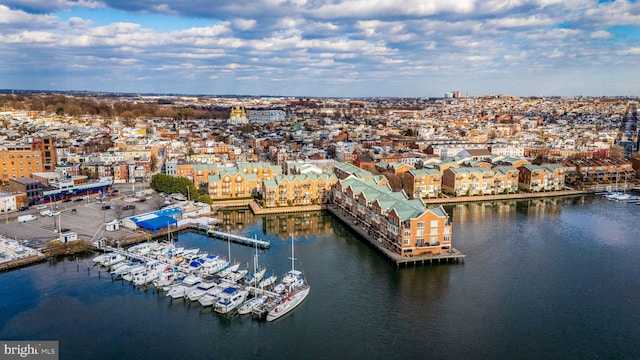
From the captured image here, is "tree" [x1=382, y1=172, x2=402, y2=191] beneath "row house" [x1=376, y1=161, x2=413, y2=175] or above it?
beneath

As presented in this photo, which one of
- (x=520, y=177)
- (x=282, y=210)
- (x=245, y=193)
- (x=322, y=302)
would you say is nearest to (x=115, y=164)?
(x=245, y=193)

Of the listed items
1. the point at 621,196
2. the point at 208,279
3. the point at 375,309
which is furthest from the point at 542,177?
the point at 208,279

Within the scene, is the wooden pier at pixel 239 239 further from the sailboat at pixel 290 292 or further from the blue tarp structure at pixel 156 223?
the sailboat at pixel 290 292

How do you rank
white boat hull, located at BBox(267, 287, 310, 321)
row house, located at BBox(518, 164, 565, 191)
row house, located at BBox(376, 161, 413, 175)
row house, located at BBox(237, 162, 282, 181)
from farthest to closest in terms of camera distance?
row house, located at BBox(376, 161, 413, 175) → row house, located at BBox(518, 164, 565, 191) → row house, located at BBox(237, 162, 282, 181) → white boat hull, located at BBox(267, 287, 310, 321)

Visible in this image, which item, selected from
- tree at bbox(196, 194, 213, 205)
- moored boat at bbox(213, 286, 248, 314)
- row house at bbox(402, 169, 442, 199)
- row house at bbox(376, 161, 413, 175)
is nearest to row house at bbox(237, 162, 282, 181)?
tree at bbox(196, 194, 213, 205)

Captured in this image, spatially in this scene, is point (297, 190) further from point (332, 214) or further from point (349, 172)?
point (349, 172)

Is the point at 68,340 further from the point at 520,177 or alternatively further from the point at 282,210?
the point at 520,177

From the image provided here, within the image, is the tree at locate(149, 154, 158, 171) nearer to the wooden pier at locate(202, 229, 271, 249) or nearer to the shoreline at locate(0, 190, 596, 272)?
the shoreline at locate(0, 190, 596, 272)

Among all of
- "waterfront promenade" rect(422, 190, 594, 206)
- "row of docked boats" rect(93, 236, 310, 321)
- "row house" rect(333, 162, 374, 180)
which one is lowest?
"row of docked boats" rect(93, 236, 310, 321)
